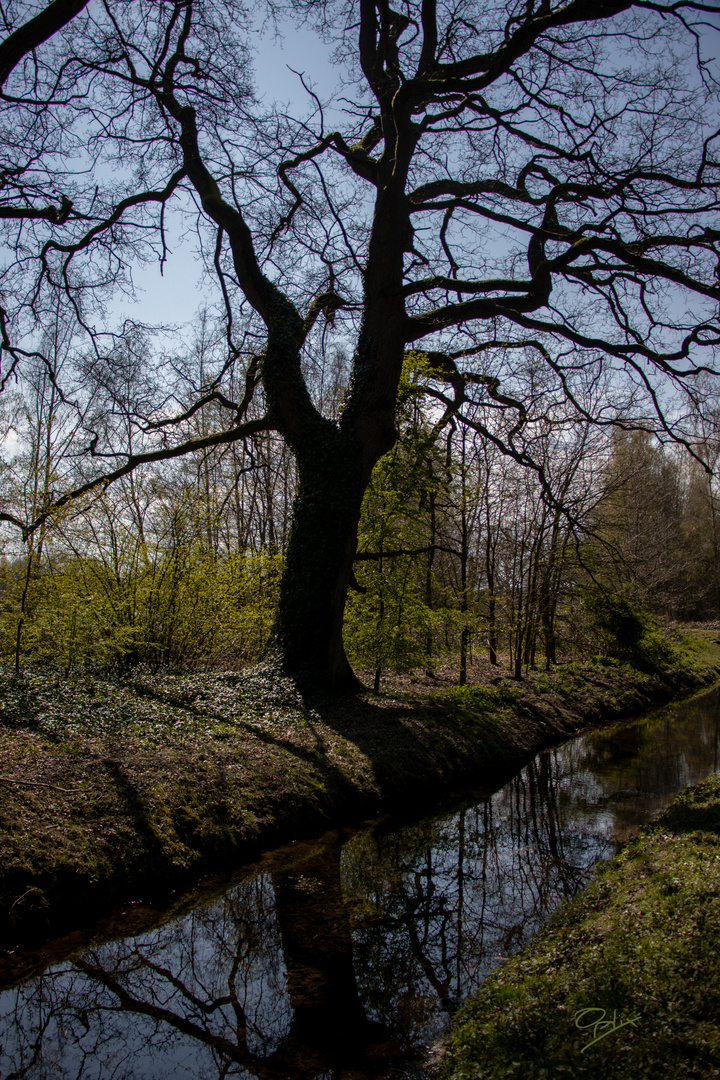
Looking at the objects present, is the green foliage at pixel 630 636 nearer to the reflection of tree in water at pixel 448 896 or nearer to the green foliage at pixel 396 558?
the green foliage at pixel 396 558

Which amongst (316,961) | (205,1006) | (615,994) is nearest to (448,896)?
(316,961)

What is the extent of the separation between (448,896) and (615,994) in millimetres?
2277

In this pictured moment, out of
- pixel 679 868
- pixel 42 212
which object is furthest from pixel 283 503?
pixel 679 868

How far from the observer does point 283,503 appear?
20281 millimetres

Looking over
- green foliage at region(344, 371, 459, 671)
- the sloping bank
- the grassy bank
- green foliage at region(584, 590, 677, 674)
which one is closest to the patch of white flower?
the sloping bank

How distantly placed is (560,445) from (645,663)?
20.8 feet

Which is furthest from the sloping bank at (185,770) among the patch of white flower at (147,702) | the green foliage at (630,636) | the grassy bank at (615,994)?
the green foliage at (630,636)

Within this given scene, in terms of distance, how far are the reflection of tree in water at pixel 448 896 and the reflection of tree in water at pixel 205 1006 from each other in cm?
22


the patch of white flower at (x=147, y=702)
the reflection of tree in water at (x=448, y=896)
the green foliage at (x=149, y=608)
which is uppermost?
the green foliage at (x=149, y=608)

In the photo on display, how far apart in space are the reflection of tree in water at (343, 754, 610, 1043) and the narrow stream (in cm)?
1

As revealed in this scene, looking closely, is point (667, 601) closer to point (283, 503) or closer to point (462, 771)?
point (283, 503)

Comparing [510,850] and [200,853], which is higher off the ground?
[200,853]

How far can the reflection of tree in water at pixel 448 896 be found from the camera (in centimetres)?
390

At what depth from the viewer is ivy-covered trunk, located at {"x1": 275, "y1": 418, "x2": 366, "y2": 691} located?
9.50 metres
